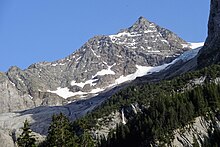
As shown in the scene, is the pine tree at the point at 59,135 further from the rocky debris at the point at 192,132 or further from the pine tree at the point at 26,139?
the rocky debris at the point at 192,132

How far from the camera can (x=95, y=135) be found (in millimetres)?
186000

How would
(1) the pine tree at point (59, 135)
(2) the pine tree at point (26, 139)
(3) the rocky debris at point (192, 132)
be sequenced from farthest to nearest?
(3) the rocky debris at point (192, 132) → (1) the pine tree at point (59, 135) → (2) the pine tree at point (26, 139)

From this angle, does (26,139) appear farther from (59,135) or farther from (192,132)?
(192,132)

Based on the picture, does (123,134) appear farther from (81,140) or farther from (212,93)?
(81,140)

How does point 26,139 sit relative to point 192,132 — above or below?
below

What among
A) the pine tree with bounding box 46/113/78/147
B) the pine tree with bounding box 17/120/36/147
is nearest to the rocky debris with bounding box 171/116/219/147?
the pine tree with bounding box 46/113/78/147

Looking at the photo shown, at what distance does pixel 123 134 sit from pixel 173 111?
19792mm

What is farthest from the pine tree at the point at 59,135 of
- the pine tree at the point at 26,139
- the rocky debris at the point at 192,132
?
the rocky debris at the point at 192,132

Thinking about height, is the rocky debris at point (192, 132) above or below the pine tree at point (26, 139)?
above

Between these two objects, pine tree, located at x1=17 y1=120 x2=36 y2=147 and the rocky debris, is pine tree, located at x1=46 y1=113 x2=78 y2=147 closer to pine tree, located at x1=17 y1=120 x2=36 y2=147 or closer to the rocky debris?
pine tree, located at x1=17 y1=120 x2=36 y2=147

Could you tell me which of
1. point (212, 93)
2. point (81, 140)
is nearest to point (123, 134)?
point (212, 93)

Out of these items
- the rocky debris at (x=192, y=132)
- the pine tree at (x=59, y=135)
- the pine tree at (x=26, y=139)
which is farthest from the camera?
the rocky debris at (x=192, y=132)

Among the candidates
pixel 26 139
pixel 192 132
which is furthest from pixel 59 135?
pixel 192 132

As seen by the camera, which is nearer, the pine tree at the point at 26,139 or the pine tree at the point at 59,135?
the pine tree at the point at 26,139
